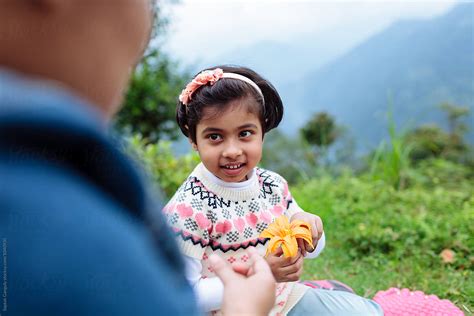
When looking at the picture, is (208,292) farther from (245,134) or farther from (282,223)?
(245,134)

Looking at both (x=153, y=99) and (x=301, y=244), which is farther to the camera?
(x=153, y=99)

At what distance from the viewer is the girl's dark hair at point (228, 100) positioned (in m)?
1.58

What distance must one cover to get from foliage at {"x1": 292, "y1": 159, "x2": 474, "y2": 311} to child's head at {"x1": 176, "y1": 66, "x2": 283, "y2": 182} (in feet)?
4.30

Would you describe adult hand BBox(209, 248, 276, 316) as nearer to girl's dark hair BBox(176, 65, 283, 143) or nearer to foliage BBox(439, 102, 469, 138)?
girl's dark hair BBox(176, 65, 283, 143)

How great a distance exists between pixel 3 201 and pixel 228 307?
17.4 inches

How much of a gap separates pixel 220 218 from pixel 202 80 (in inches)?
18.6

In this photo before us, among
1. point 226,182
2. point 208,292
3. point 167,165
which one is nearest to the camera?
point 208,292

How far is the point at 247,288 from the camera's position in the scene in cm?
83

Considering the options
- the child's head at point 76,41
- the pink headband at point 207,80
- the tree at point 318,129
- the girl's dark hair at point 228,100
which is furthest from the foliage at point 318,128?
the child's head at point 76,41

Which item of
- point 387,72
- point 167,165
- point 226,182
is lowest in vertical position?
point 226,182

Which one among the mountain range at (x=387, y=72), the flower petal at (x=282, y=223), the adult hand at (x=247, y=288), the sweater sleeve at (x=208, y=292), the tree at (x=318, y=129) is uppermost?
the mountain range at (x=387, y=72)

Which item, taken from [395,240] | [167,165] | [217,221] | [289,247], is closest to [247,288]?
[289,247]

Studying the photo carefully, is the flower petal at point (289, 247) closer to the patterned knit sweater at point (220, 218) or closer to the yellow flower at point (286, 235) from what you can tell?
the yellow flower at point (286, 235)

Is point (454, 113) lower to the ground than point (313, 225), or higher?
higher
